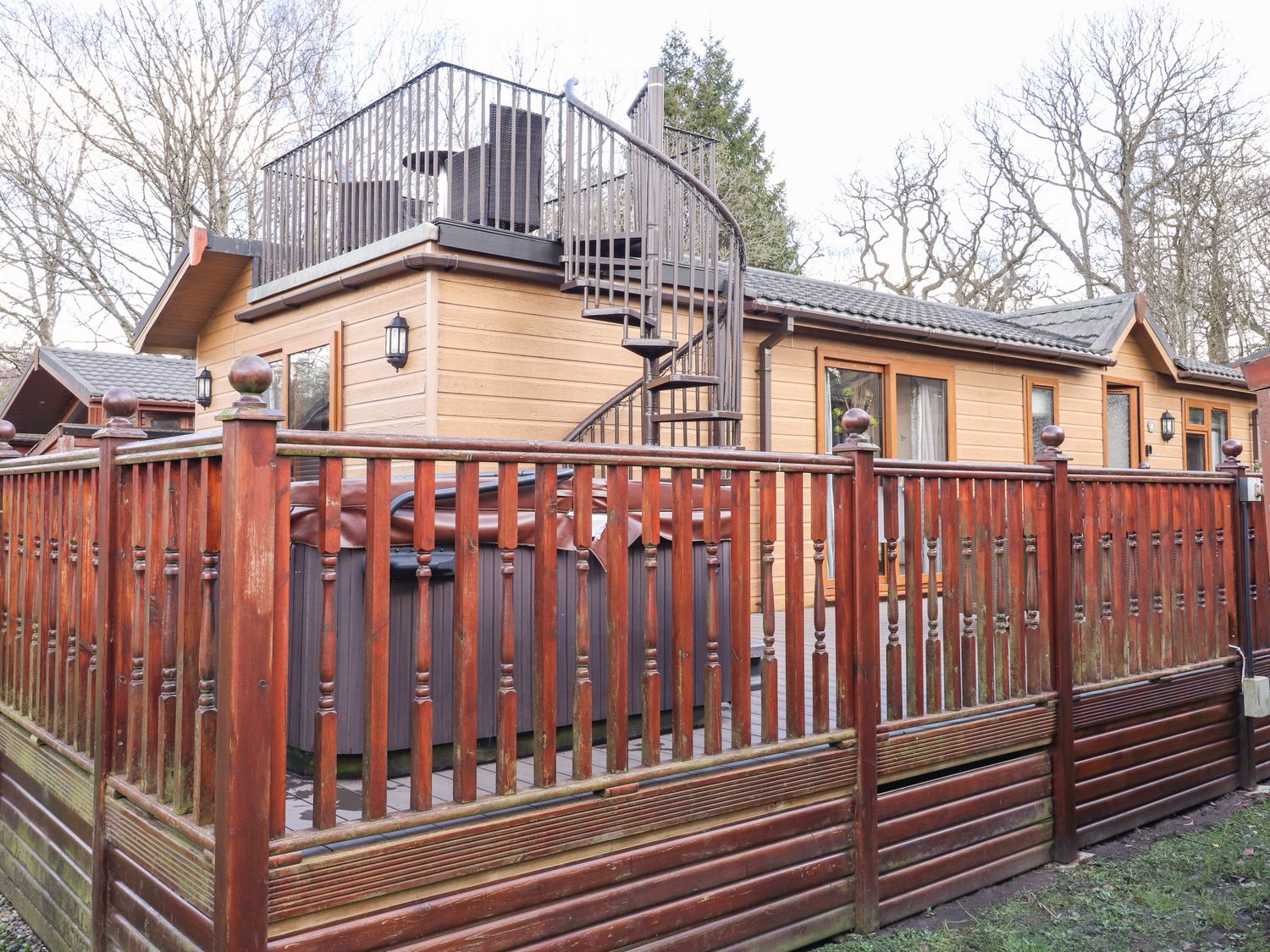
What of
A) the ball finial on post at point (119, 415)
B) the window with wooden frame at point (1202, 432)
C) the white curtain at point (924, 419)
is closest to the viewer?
the ball finial on post at point (119, 415)

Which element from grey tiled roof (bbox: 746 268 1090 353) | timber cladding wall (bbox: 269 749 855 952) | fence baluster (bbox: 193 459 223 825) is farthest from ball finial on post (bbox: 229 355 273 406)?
grey tiled roof (bbox: 746 268 1090 353)

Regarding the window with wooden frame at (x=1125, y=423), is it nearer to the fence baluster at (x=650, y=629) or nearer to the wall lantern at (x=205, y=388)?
the wall lantern at (x=205, y=388)

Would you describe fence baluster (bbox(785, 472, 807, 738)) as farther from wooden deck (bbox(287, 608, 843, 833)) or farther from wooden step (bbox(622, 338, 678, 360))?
wooden step (bbox(622, 338, 678, 360))

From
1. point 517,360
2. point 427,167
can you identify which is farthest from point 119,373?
point 517,360

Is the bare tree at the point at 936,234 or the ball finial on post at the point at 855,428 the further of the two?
the bare tree at the point at 936,234

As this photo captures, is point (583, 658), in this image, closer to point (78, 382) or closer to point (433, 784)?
point (433, 784)

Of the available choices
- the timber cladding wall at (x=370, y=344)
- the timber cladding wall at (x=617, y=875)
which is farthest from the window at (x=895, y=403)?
the timber cladding wall at (x=617, y=875)

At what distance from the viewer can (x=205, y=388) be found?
889 cm

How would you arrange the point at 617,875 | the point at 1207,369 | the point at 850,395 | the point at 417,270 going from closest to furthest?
the point at 617,875 < the point at 417,270 < the point at 850,395 < the point at 1207,369

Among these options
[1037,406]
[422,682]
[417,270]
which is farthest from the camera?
[1037,406]

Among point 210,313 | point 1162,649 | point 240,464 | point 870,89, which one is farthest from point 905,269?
point 240,464

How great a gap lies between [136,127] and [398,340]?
13.0 meters

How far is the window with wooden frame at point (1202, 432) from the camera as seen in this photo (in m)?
12.3

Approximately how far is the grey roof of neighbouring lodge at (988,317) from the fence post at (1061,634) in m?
3.49
